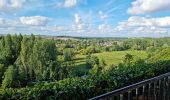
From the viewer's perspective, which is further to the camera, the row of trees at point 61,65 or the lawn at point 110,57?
the lawn at point 110,57

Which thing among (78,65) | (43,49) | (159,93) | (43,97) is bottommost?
(78,65)

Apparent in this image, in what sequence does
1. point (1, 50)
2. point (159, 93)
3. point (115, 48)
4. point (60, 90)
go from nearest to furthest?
point (159, 93) → point (60, 90) → point (1, 50) → point (115, 48)

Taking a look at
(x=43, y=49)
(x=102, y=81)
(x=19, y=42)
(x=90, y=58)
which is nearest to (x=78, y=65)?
(x=90, y=58)

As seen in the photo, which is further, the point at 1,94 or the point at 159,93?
the point at 1,94

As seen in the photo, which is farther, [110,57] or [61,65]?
[110,57]

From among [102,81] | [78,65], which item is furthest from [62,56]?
[102,81]

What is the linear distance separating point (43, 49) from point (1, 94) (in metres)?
69.6

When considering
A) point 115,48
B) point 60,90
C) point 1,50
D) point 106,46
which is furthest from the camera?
point 106,46

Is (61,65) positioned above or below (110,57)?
below

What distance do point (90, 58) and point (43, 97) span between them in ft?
222

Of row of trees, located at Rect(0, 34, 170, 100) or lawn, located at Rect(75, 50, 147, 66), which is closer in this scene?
row of trees, located at Rect(0, 34, 170, 100)

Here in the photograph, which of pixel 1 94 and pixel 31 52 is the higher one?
pixel 1 94

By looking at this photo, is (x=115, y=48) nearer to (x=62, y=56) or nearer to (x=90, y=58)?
(x=90, y=58)

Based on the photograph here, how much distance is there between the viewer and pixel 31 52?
7394cm
